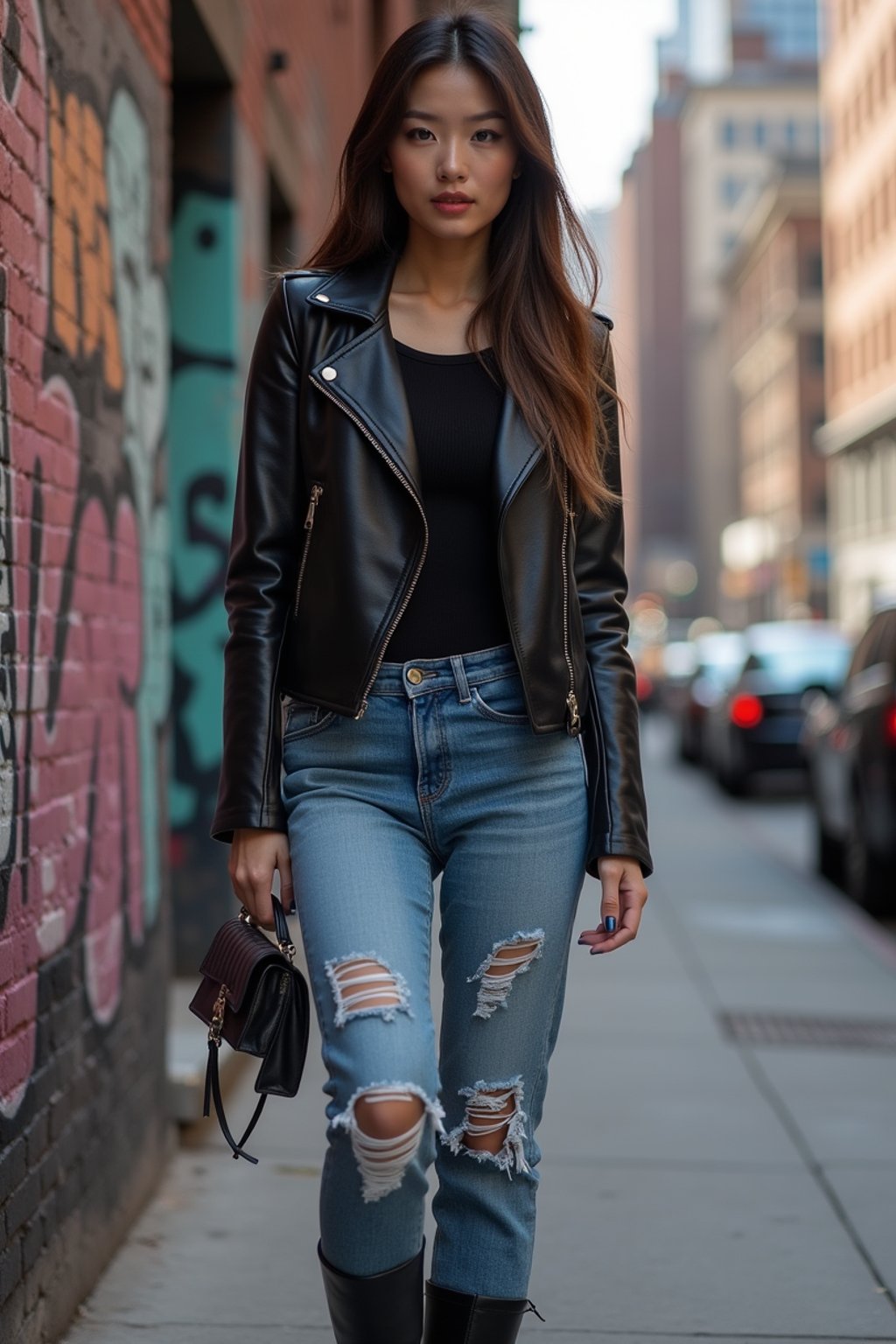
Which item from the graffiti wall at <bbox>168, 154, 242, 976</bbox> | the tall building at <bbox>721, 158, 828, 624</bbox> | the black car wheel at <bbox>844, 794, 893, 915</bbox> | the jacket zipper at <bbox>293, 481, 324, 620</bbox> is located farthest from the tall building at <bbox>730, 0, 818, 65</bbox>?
the jacket zipper at <bbox>293, 481, 324, 620</bbox>

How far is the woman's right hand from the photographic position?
2.73 m

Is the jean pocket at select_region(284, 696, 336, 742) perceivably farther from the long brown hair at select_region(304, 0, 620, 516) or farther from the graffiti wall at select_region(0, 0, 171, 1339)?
the graffiti wall at select_region(0, 0, 171, 1339)

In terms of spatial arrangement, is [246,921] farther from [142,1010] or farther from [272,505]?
[142,1010]

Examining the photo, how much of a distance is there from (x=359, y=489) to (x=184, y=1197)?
8.47 ft

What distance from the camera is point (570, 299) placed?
116 inches

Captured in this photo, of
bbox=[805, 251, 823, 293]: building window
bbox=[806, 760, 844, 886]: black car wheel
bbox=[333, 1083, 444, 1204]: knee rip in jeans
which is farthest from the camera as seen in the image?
bbox=[805, 251, 823, 293]: building window

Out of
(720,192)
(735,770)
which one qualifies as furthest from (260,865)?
(720,192)

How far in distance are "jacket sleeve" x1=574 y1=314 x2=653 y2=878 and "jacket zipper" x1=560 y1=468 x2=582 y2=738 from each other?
3.1 inches

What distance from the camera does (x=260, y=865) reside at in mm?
2729

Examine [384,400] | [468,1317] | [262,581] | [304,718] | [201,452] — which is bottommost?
[468,1317]

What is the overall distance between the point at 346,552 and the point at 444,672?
23 cm

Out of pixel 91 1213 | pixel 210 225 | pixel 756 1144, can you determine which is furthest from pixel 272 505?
pixel 210 225

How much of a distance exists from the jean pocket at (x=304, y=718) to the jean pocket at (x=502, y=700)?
21cm

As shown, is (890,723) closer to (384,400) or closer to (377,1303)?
(384,400)
